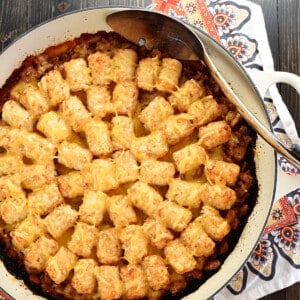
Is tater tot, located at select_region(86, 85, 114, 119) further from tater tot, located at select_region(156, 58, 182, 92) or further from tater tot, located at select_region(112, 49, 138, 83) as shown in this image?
tater tot, located at select_region(156, 58, 182, 92)

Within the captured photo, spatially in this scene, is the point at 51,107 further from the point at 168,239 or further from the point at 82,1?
the point at 168,239

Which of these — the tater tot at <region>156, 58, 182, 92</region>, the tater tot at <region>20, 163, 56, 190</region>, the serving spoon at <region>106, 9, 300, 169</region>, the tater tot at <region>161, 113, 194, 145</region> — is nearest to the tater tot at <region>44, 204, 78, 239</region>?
the tater tot at <region>20, 163, 56, 190</region>

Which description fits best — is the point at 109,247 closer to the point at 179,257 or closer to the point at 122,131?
the point at 179,257

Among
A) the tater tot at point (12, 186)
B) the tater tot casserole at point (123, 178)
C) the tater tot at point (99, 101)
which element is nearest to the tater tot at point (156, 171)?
the tater tot casserole at point (123, 178)

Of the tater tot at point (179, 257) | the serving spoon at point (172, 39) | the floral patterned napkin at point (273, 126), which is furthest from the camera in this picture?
the floral patterned napkin at point (273, 126)

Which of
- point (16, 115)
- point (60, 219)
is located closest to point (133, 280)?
point (60, 219)

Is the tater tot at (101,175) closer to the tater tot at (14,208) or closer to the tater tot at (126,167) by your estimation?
the tater tot at (126,167)

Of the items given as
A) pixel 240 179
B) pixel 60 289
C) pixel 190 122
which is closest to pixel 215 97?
pixel 190 122
